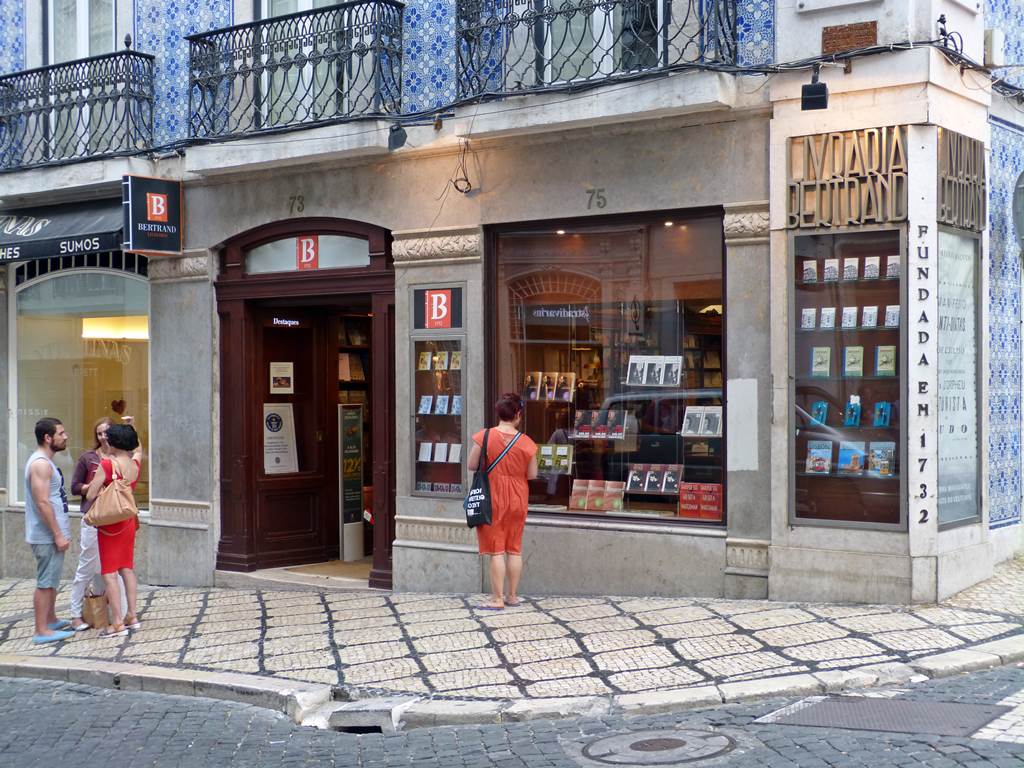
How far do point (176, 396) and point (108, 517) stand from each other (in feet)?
12.3

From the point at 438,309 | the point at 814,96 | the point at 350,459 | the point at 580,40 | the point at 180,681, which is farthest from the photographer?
the point at 350,459

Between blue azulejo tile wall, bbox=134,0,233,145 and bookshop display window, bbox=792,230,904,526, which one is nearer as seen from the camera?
bookshop display window, bbox=792,230,904,526

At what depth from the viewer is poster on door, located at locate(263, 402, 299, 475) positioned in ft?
43.5

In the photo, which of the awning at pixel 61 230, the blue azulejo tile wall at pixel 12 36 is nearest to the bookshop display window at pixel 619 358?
the awning at pixel 61 230

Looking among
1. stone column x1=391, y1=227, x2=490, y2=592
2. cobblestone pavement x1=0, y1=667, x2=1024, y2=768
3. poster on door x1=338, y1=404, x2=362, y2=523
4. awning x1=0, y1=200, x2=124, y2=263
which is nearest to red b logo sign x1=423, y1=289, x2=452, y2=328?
stone column x1=391, y1=227, x2=490, y2=592

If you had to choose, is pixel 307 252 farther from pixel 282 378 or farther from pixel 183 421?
pixel 183 421

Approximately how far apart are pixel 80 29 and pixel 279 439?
17.4 ft

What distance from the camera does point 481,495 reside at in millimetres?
9969

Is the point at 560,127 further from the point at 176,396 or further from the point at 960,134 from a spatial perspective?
the point at 176,396

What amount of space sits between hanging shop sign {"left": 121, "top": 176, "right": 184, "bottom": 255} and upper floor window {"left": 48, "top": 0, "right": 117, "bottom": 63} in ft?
7.08

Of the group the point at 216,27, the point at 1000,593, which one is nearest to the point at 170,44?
the point at 216,27

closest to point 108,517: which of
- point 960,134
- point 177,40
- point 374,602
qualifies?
point 374,602

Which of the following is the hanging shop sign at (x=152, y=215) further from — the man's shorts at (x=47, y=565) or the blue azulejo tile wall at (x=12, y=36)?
the man's shorts at (x=47, y=565)

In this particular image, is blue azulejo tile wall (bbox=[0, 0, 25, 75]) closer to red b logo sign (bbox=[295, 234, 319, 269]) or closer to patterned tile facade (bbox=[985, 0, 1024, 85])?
red b logo sign (bbox=[295, 234, 319, 269])
